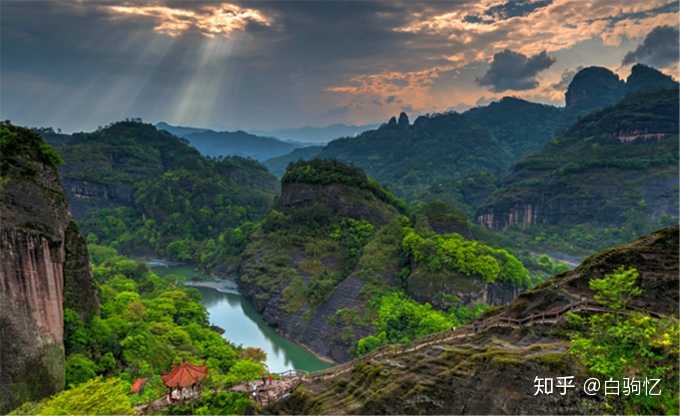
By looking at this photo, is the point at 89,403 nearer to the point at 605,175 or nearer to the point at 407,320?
the point at 407,320

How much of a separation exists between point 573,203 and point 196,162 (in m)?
89.8

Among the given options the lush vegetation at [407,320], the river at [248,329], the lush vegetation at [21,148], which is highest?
the lush vegetation at [21,148]

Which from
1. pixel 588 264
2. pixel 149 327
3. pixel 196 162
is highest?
pixel 196 162

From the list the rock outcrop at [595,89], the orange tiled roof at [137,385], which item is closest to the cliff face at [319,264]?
the orange tiled roof at [137,385]

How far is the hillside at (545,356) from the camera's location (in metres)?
12.2

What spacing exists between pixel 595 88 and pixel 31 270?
21631 cm

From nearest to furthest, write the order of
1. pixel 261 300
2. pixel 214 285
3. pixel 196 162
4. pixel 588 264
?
pixel 588 264, pixel 261 300, pixel 214 285, pixel 196 162

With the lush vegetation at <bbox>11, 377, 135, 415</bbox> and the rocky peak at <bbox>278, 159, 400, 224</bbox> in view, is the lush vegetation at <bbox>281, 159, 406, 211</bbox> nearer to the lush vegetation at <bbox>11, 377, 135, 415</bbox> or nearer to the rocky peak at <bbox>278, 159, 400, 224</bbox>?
the rocky peak at <bbox>278, 159, 400, 224</bbox>

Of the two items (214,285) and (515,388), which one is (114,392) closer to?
(515,388)

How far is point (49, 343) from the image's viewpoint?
72.7 feet

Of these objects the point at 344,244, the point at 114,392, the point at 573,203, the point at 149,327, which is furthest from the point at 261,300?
the point at 573,203

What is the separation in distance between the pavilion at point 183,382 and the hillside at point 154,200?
187ft

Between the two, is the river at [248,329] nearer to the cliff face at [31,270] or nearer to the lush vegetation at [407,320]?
the lush vegetation at [407,320]

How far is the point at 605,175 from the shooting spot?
91062mm
